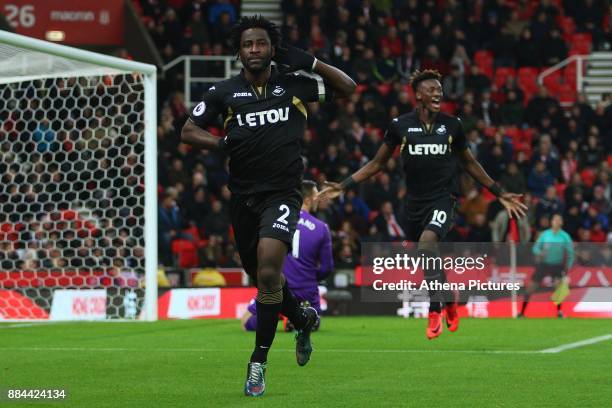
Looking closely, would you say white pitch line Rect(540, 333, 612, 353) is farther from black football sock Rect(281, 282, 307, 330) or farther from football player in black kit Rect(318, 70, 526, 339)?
black football sock Rect(281, 282, 307, 330)

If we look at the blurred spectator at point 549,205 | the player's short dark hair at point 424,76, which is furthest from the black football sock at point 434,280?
the blurred spectator at point 549,205

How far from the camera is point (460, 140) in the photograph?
11.7 metres

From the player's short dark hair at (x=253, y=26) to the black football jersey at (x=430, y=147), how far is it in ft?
12.6

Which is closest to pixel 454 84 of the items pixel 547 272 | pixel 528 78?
pixel 528 78

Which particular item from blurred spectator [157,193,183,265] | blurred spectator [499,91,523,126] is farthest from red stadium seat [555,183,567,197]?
blurred spectator [157,193,183,265]

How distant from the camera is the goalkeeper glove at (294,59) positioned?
26.2 ft

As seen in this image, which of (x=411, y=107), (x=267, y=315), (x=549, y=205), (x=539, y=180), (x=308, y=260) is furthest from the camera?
(x=411, y=107)

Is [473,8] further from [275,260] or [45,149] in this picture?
[275,260]

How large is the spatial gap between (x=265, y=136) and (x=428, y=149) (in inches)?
156

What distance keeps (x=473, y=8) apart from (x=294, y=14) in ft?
14.7

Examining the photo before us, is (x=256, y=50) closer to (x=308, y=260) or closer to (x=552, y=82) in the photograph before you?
(x=308, y=260)

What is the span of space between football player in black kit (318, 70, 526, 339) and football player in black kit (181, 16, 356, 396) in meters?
3.51

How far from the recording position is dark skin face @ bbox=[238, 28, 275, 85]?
25.9ft

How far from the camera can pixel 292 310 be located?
8.59m
